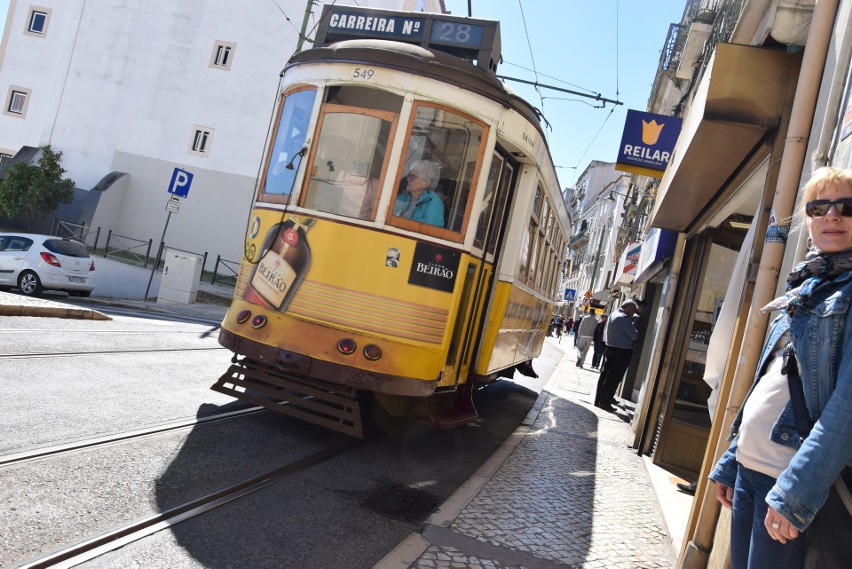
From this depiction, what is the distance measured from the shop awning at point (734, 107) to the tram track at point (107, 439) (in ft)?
14.4

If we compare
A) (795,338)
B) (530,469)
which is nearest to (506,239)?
(530,469)

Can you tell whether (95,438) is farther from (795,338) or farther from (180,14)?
(180,14)

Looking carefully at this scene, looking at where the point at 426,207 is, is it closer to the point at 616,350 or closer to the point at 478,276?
the point at 478,276

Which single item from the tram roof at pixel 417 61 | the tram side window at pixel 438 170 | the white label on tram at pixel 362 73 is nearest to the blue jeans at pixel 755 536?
the tram side window at pixel 438 170

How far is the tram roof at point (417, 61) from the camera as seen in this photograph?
223 inches

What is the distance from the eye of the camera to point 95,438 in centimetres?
468

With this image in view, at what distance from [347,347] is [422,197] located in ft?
4.46

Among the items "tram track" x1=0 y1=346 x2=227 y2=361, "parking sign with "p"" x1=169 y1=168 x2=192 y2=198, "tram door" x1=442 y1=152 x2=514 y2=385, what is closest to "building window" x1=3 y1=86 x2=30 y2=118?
"parking sign with "p"" x1=169 y1=168 x2=192 y2=198

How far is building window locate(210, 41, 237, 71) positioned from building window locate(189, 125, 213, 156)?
2578 millimetres

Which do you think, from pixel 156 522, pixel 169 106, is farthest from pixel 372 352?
pixel 169 106

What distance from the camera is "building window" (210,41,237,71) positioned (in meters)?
28.2

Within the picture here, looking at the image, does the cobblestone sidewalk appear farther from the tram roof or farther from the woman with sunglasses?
the tram roof

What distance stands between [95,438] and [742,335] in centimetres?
409

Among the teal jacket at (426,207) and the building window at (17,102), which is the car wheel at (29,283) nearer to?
the teal jacket at (426,207)
